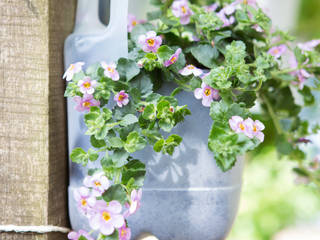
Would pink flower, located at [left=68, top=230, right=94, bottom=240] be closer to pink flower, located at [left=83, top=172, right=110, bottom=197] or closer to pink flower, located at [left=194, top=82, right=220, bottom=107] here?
pink flower, located at [left=83, top=172, right=110, bottom=197]

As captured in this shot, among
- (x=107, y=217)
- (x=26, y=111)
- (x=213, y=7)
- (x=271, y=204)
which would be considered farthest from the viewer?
(x=271, y=204)

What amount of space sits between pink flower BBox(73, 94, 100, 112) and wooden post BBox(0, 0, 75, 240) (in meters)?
0.06

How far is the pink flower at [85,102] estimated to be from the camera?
552mm

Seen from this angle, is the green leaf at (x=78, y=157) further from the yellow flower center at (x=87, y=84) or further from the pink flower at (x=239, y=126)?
the pink flower at (x=239, y=126)

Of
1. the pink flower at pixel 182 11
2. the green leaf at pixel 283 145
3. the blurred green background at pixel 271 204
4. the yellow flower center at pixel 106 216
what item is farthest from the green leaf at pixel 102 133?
the blurred green background at pixel 271 204

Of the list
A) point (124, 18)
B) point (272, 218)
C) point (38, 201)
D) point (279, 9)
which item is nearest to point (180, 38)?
point (124, 18)

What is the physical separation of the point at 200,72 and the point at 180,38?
132mm

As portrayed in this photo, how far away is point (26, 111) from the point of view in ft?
1.91

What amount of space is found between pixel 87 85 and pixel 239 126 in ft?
0.74

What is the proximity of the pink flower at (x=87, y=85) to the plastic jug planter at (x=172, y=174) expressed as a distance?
3.2 inches

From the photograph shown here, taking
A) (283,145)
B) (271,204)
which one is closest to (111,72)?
(283,145)

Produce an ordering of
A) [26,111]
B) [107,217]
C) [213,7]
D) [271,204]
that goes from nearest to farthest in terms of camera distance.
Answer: [107,217], [26,111], [213,7], [271,204]

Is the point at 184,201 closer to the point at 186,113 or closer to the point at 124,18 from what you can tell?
the point at 186,113

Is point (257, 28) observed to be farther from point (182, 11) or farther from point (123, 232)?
point (123, 232)
